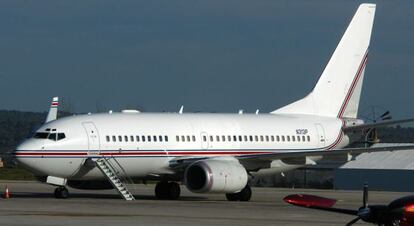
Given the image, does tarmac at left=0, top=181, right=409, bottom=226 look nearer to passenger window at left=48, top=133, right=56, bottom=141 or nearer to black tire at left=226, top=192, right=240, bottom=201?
black tire at left=226, top=192, right=240, bottom=201

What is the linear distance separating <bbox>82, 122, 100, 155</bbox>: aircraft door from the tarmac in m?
1.85

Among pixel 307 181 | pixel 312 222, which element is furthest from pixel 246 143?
pixel 307 181

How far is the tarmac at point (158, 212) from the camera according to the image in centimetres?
3238

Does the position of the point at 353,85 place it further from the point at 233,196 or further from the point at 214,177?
the point at 214,177

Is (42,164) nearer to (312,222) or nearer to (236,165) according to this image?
(236,165)

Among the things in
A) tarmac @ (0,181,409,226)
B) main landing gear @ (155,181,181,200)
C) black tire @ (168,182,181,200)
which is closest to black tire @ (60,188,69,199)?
tarmac @ (0,181,409,226)

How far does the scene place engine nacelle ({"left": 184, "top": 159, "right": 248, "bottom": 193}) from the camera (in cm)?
4366

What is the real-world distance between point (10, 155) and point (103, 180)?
12.3ft

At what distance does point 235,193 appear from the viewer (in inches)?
1801

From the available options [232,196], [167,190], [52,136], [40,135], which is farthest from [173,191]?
[40,135]

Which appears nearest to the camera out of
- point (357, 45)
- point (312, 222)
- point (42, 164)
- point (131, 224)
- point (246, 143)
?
point (131, 224)

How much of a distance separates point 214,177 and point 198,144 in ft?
12.4

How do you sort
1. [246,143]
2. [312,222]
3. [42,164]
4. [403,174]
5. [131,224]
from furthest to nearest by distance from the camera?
1. [403,174]
2. [246,143]
3. [42,164]
4. [312,222]
5. [131,224]

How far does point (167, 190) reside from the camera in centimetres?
4722
